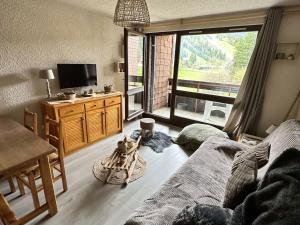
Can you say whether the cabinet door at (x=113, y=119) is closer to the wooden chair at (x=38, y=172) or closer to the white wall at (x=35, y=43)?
the white wall at (x=35, y=43)

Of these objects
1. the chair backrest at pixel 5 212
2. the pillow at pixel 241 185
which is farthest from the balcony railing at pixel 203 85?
the chair backrest at pixel 5 212

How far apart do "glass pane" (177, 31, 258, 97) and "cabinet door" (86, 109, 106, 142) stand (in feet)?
6.16

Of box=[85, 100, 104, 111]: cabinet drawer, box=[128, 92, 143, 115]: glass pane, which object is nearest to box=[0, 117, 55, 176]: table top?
box=[85, 100, 104, 111]: cabinet drawer

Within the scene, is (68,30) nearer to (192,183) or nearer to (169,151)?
(169,151)

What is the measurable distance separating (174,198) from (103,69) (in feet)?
9.46

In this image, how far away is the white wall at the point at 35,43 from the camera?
7.47ft

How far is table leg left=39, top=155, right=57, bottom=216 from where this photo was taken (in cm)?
158

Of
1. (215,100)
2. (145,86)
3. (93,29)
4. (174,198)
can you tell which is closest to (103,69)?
(93,29)

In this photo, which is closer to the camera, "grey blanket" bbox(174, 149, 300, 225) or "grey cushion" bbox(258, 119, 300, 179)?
"grey blanket" bbox(174, 149, 300, 225)

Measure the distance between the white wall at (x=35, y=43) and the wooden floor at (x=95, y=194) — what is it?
1.14 metres

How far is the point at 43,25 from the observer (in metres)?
2.54

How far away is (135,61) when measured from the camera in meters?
4.10

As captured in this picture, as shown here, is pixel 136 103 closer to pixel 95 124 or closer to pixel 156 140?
pixel 156 140

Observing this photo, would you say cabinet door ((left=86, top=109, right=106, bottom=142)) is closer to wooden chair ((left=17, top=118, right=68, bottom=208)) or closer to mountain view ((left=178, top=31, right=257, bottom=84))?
wooden chair ((left=17, top=118, right=68, bottom=208))
